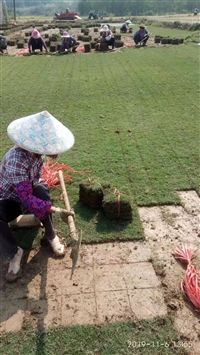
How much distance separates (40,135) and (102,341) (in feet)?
6.29

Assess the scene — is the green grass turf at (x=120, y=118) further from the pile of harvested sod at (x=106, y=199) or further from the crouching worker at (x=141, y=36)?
the crouching worker at (x=141, y=36)

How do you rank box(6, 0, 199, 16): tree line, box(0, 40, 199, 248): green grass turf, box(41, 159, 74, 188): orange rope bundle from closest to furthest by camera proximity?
box(0, 40, 199, 248): green grass turf
box(41, 159, 74, 188): orange rope bundle
box(6, 0, 199, 16): tree line

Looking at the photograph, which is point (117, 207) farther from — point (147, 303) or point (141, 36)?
point (141, 36)

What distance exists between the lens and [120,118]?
7.11 meters

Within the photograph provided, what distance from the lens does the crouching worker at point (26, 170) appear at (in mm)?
2947

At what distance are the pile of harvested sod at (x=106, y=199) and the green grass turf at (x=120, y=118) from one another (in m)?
0.11

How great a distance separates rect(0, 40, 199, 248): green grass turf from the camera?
4.51 meters

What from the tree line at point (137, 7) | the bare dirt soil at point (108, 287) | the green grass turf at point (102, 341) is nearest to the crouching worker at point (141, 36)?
the bare dirt soil at point (108, 287)

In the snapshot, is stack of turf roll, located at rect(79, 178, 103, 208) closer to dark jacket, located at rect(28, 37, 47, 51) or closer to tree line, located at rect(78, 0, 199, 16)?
dark jacket, located at rect(28, 37, 47, 51)

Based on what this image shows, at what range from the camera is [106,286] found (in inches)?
122

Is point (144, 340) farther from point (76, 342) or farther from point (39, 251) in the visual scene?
point (39, 251)

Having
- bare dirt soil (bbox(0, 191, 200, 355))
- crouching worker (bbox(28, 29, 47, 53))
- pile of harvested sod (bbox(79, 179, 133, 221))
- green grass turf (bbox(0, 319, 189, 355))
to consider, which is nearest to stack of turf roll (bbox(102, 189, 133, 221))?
pile of harvested sod (bbox(79, 179, 133, 221))

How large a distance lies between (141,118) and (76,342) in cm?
538

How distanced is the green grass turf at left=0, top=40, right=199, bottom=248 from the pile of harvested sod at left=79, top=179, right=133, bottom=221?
113 mm
